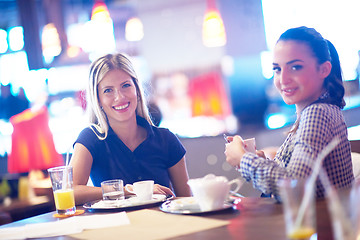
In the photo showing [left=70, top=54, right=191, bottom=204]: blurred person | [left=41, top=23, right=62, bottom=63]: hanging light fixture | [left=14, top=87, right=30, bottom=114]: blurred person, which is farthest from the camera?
[left=14, top=87, right=30, bottom=114]: blurred person

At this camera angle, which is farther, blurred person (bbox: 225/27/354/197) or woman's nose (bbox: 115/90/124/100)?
woman's nose (bbox: 115/90/124/100)

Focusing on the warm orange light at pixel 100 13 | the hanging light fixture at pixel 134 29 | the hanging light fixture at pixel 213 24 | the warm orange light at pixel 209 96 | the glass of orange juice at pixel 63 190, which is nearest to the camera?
the glass of orange juice at pixel 63 190

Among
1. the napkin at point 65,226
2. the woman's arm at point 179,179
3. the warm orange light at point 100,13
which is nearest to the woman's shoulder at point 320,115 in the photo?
the napkin at point 65,226

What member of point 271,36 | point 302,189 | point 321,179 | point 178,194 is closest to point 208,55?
point 271,36

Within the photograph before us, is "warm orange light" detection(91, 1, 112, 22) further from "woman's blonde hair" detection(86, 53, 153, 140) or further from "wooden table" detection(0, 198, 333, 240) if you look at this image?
"wooden table" detection(0, 198, 333, 240)

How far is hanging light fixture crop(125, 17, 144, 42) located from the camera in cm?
621

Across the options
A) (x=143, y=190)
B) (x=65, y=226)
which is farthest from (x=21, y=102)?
(x=65, y=226)

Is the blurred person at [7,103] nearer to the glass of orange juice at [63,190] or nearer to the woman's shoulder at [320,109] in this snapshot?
the glass of orange juice at [63,190]

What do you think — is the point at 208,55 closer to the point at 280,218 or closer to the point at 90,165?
the point at 90,165

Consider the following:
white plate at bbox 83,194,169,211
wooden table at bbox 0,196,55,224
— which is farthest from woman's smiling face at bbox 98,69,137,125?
wooden table at bbox 0,196,55,224

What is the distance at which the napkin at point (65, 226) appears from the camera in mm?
1436

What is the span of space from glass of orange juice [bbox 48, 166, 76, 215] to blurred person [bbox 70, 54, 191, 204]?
0.35 metres

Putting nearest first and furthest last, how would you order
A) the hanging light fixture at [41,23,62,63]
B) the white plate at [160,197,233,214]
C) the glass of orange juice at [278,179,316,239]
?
1. the glass of orange juice at [278,179,316,239]
2. the white plate at [160,197,233,214]
3. the hanging light fixture at [41,23,62,63]

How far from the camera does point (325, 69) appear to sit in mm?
1655
